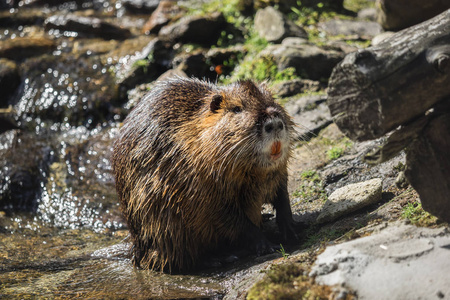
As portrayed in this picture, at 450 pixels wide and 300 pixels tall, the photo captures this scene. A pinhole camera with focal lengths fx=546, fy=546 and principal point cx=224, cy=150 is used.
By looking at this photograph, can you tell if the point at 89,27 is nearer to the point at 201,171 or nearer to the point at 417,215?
the point at 201,171

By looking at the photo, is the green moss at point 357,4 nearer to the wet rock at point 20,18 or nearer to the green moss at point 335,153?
the green moss at point 335,153

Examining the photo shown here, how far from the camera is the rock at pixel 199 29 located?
973 cm

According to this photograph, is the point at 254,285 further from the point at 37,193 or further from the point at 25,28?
the point at 25,28

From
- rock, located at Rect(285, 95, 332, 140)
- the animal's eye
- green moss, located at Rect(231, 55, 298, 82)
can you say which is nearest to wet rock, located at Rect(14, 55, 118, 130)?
green moss, located at Rect(231, 55, 298, 82)

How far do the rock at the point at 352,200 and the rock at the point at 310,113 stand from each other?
187 centimetres

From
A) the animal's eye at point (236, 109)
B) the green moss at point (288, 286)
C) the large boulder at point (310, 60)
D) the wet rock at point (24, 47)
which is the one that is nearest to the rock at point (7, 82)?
the wet rock at point (24, 47)

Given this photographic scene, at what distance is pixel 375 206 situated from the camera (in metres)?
4.49

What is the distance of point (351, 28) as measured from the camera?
9.18 m

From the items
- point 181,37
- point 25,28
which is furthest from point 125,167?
point 25,28

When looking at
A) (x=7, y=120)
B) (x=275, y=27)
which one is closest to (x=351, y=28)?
(x=275, y=27)

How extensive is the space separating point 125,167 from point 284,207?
1530 mm

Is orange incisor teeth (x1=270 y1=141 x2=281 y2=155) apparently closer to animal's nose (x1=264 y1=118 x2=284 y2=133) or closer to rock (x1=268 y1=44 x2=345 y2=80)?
animal's nose (x1=264 y1=118 x2=284 y2=133)

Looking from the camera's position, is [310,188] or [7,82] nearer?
[310,188]

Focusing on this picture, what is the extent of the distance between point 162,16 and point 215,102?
6844 millimetres
